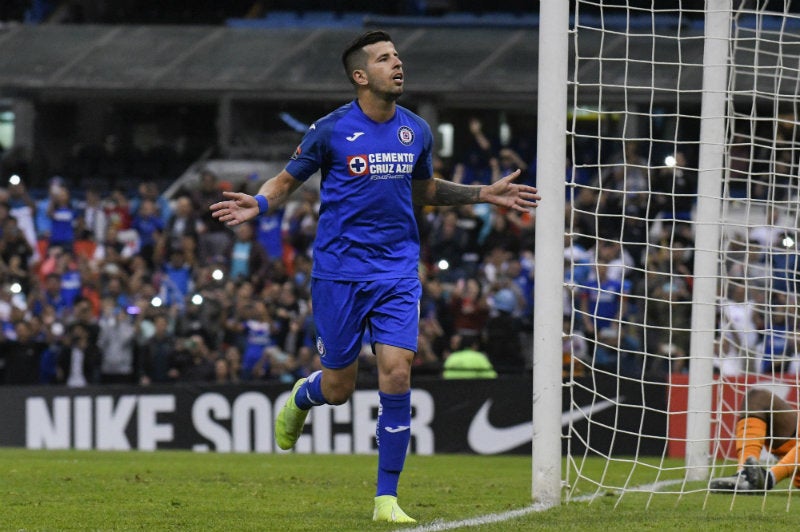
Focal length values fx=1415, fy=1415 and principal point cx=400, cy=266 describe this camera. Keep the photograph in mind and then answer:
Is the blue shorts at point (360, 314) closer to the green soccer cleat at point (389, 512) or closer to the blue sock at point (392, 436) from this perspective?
the blue sock at point (392, 436)

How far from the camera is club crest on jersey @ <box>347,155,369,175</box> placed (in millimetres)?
7285

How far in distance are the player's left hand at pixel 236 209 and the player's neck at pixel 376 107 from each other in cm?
80

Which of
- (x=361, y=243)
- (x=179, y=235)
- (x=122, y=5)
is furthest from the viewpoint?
(x=122, y=5)

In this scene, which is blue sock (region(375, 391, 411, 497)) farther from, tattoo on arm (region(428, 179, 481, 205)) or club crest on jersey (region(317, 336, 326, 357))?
tattoo on arm (region(428, 179, 481, 205))

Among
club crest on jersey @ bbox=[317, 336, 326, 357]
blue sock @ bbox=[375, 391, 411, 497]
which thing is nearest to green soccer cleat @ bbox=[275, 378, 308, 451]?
club crest on jersey @ bbox=[317, 336, 326, 357]

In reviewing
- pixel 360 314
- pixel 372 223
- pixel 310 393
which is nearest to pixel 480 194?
pixel 372 223

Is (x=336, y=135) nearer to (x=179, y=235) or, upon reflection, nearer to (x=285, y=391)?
(x=285, y=391)

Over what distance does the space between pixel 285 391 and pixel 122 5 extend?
62.1 ft

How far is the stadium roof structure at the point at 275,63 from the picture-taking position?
25953 millimetres

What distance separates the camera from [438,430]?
16250 millimetres

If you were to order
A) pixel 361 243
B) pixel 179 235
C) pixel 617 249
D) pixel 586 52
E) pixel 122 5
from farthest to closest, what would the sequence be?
pixel 122 5
pixel 586 52
pixel 179 235
pixel 617 249
pixel 361 243

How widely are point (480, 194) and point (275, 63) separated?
2034 cm

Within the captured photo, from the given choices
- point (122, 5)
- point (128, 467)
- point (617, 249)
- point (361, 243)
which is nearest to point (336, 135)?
point (361, 243)

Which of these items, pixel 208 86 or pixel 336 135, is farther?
pixel 208 86
